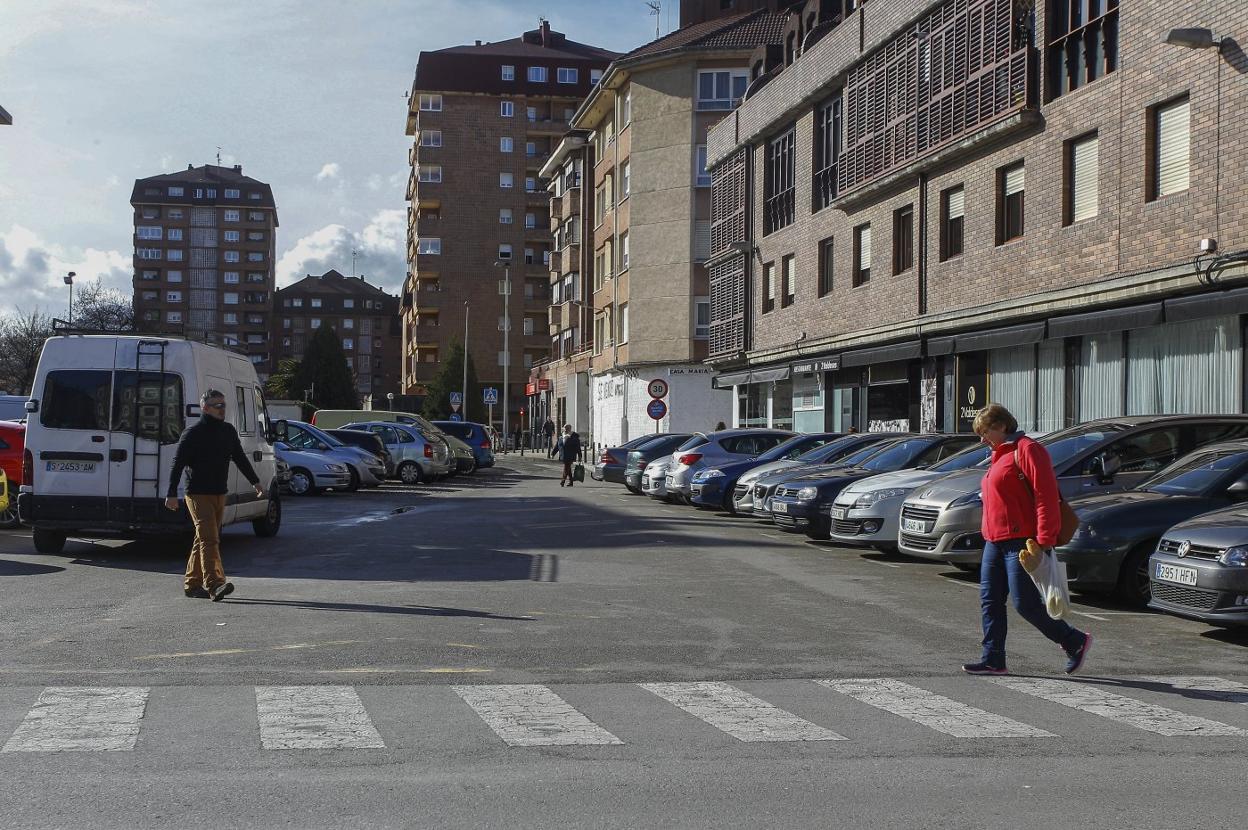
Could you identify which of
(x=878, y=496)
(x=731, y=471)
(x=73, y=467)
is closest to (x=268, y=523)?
(x=73, y=467)

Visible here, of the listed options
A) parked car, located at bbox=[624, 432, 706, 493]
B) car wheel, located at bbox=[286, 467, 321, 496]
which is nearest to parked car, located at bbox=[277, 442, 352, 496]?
car wheel, located at bbox=[286, 467, 321, 496]

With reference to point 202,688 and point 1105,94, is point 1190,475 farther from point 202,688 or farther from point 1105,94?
point 1105,94

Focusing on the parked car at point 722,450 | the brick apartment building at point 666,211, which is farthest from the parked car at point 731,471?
the brick apartment building at point 666,211

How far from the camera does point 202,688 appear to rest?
8062mm

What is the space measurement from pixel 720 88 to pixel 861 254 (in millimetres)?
23871

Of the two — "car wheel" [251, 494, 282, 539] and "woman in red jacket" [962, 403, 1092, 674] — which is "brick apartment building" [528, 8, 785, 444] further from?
"woman in red jacket" [962, 403, 1092, 674]

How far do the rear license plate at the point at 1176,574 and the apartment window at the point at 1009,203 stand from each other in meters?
16.2

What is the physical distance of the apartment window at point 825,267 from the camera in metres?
37.1

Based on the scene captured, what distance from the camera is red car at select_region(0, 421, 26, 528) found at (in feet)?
63.2

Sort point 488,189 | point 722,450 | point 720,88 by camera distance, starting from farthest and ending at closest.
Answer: point 488,189
point 720,88
point 722,450

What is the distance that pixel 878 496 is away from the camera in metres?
17.2

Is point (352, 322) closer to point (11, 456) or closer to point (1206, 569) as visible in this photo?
point (11, 456)

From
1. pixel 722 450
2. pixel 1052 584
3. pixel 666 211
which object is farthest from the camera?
pixel 666 211

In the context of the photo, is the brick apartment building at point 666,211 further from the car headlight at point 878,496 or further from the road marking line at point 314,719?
the road marking line at point 314,719
